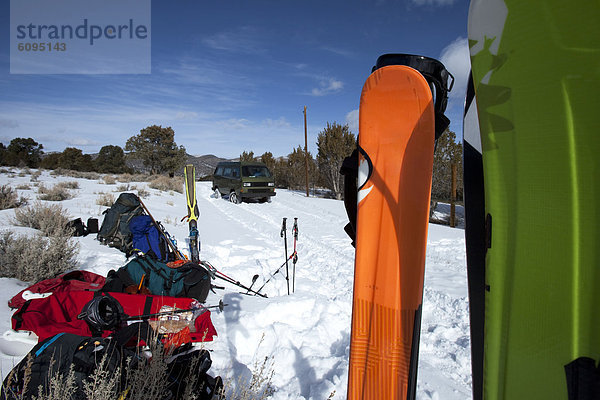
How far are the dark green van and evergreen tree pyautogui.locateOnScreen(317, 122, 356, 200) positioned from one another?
613cm

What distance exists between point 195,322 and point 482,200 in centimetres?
236

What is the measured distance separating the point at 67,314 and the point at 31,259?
1.34 meters

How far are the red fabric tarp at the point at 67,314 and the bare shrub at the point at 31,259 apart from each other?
1.09m

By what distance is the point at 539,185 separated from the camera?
84 cm

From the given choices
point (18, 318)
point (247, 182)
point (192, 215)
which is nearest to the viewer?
point (18, 318)

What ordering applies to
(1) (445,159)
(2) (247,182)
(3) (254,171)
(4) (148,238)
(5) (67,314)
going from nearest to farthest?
1. (5) (67,314)
2. (4) (148,238)
3. (1) (445,159)
4. (2) (247,182)
5. (3) (254,171)

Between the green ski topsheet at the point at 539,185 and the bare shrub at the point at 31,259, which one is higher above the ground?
the green ski topsheet at the point at 539,185

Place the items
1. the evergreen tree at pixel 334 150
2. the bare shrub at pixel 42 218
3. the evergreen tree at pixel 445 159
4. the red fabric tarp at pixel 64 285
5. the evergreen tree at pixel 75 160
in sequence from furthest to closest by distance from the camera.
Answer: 1. the evergreen tree at pixel 75 160
2. the evergreen tree at pixel 334 150
3. the evergreen tree at pixel 445 159
4. the bare shrub at pixel 42 218
5. the red fabric tarp at pixel 64 285

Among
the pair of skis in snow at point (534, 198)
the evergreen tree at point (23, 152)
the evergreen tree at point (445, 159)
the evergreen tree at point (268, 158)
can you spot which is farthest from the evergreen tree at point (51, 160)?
the pair of skis in snow at point (534, 198)

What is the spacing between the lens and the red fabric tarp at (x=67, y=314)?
7.20 ft

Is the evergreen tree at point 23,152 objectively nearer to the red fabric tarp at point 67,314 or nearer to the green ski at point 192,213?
the green ski at point 192,213

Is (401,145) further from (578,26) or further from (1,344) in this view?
(1,344)

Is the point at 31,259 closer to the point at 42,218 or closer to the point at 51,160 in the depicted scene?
the point at 42,218

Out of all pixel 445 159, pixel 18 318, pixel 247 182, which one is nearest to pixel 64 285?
pixel 18 318
